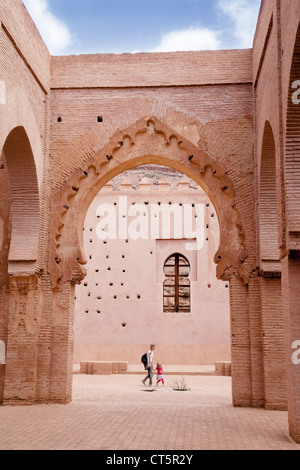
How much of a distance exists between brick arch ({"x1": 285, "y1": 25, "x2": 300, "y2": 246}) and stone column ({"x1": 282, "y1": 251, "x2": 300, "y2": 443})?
321 mm

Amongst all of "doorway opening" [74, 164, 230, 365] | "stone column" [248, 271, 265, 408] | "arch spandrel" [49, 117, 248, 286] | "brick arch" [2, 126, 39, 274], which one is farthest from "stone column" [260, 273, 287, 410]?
"doorway opening" [74, 164, 230, 365]

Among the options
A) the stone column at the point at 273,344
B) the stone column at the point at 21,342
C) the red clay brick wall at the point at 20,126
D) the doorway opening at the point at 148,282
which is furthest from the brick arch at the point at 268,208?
the doorway opening at the point at 148,282

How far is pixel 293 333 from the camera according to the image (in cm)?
693

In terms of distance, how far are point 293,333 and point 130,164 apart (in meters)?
5.69

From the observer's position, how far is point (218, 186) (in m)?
10.8

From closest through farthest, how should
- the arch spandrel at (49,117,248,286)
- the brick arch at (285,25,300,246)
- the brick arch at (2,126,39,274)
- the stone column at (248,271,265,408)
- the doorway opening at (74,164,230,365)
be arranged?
1. the brick arch at (285,25,300,246)
2. the stone column at (248,271,265,408)
3. the brick arch at (2,126,39,274)
4. the arch spandrel at (49,117,248,286)
5. the doorway opening at (74,164,230,365)

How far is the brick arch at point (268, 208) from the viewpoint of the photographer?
32.7 feet

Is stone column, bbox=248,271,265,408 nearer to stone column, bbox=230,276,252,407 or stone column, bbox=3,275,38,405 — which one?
stone column, bbox=230,276,252,407

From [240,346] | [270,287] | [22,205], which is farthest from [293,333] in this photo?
[22,205]

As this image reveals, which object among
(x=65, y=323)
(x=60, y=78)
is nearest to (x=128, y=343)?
(x=65, y=323)

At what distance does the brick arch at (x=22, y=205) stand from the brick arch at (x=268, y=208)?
13.8ft

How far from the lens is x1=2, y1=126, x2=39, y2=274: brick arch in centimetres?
1014

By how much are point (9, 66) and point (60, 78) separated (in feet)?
8.26

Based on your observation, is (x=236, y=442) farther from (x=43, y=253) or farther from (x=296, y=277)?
(x=43, y=253)
